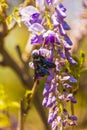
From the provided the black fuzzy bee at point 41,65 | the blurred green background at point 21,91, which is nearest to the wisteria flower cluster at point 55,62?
the black fuzzy bee at point 41,65

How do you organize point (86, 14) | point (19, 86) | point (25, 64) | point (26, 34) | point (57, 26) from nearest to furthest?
point (57, 26)
point (86, 14)
point (25, 64)
point (19, 86)
point (26, 34)

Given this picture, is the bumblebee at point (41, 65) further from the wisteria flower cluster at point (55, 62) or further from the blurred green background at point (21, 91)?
the blurred green background at point (21, 91)

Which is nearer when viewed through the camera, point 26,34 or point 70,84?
point 70,84

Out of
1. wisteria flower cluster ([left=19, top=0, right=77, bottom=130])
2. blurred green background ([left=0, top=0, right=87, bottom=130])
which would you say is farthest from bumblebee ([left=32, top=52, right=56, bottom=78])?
blurred green background ([left=0, top=0, right=87, bottom=130])

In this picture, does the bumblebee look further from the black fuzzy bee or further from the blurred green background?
the blurred green background

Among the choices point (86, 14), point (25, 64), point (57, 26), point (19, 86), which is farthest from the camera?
point (19, 86)

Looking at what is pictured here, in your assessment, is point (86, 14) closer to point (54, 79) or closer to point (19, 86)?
point (54, 79)

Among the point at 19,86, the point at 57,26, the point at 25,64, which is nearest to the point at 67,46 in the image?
the point at 57,26

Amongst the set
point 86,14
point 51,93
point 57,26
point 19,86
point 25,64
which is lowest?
point 19,86
